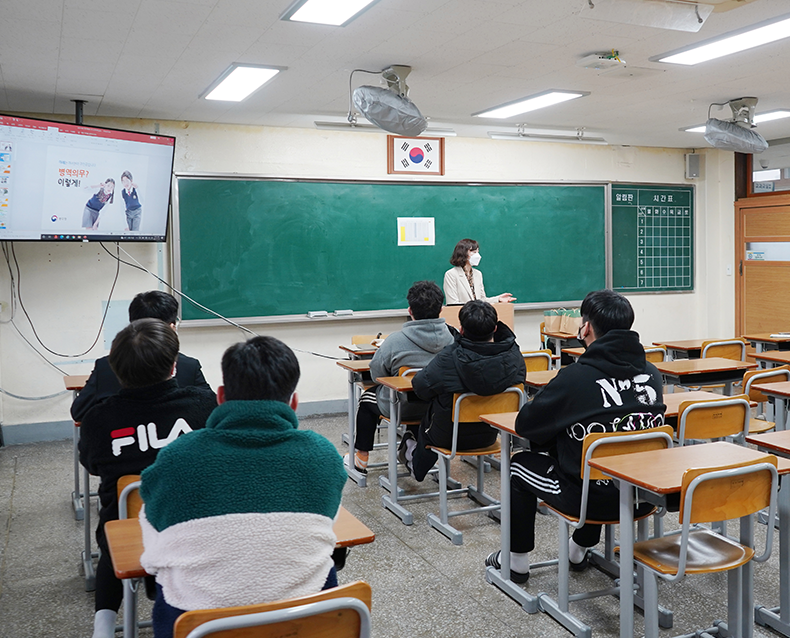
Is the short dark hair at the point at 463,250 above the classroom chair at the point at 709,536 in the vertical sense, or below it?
above

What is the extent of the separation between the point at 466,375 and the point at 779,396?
1.58 metres

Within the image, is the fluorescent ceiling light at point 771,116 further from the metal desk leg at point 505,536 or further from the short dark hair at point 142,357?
the short dark hair at point 142,357

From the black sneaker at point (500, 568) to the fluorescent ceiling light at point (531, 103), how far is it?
133 inches

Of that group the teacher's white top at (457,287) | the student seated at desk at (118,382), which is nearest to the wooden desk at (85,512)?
the student seated at desk at (118,382)

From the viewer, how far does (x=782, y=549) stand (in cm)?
258

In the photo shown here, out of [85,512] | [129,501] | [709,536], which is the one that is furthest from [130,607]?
[709,536]

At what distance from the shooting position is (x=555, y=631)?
2.70m

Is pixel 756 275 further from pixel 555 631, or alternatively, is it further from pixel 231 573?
pixel 231 573

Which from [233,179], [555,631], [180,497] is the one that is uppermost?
[233,179]

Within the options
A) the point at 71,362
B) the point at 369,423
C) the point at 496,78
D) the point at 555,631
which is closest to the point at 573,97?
the point at 496,78

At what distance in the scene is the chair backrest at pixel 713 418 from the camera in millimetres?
3100

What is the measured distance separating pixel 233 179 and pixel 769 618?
4970 millimetres

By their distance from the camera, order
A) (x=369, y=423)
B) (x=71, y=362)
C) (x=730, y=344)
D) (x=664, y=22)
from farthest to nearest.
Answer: (x=71, y=362) < (x=730, y=344) < (x=369, y=423) < (x=664, y=22)

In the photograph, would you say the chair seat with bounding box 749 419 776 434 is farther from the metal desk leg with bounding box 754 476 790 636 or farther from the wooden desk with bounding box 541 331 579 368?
the wooden desk with bounding box 541 331 579 368
